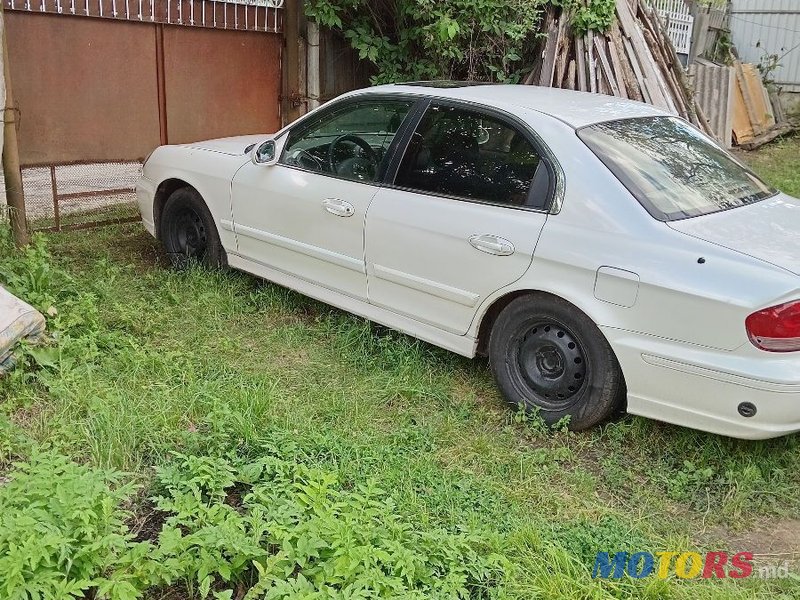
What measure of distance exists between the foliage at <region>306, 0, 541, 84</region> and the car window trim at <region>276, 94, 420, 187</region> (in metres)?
2.90

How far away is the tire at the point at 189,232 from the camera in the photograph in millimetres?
5445

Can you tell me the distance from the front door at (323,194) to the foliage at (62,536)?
2036mm

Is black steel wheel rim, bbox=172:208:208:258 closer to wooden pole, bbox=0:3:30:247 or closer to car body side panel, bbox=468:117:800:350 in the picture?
wooden pole, bbox=0:3:30:247

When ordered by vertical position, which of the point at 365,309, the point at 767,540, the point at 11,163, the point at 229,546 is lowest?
the point at 767,540

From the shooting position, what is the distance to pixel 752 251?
10.6ft

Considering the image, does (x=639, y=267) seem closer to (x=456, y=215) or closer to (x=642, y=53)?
(x=456, y=215)

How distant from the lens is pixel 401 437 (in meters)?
3.67

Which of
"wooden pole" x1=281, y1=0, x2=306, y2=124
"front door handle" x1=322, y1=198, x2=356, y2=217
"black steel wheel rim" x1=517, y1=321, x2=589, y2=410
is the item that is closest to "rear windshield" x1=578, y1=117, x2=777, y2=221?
"black steel wheel rim" x1=517, y1=321, x2=589, y2=410

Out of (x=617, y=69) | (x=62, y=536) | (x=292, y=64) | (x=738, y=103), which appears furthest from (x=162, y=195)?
(x=738, y=103)

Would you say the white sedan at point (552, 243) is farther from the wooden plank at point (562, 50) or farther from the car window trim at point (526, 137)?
the wooden plank at point (562, 50)

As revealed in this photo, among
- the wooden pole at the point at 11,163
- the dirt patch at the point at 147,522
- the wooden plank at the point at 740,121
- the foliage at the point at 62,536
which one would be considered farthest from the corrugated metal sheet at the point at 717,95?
the foliage at the point at 62,536

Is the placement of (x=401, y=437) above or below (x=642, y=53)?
below

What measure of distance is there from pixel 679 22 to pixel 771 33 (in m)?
2.28

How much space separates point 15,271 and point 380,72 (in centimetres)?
448
